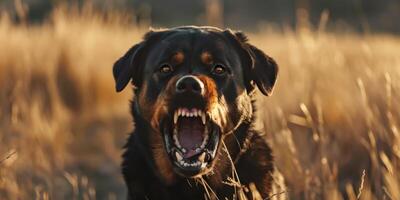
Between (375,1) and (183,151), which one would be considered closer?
(183,151)

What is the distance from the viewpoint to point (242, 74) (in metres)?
4.60

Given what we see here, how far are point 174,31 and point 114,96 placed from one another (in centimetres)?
520

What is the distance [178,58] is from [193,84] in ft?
1.40

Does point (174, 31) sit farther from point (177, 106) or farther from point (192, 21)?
point (192, 21)

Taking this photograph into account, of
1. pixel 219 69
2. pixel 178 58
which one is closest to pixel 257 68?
pixel 219 69

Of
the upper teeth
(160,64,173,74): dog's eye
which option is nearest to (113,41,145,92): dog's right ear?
(160,64,173,74): dog's eye

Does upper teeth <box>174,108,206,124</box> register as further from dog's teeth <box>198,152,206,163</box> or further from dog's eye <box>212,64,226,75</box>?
dog's eye <box>212,64,226,75</box>

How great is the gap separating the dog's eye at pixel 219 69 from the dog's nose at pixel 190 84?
35cm

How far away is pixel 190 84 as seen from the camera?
4.03 m

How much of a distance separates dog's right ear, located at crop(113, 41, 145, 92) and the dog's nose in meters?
0.65

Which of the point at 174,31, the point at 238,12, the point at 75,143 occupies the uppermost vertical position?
the point at 174,31

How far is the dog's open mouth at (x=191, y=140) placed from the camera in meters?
4.13

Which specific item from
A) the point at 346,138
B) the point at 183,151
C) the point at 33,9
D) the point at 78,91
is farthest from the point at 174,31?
the point at 33,9

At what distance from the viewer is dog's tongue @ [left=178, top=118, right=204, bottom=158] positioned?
432 centimetres
